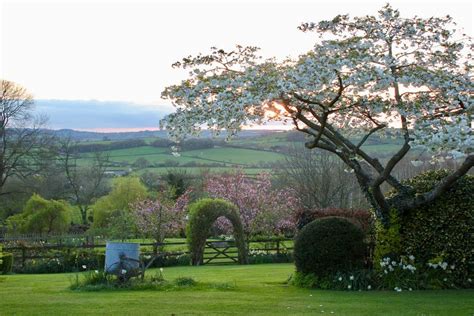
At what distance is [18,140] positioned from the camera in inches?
1529

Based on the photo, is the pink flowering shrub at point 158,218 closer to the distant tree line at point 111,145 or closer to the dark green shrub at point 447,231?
the dark green shrub at point 447,231

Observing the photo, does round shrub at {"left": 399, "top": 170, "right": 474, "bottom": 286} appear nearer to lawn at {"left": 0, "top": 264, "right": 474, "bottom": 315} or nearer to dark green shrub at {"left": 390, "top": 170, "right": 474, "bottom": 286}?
dark green shrub at {"left": 390, "top": 170, "right": 474, "bottom": 286}

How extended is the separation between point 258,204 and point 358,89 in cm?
2134

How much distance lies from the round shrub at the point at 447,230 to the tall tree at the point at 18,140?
1179 inches

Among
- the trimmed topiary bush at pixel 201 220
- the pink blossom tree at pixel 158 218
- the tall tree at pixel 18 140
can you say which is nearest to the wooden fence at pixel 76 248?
the trimmed topiary bush at pixel 201 220

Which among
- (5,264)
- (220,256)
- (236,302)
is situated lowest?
(220,256)

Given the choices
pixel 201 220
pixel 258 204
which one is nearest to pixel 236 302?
pixel 201 220

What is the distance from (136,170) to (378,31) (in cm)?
4170

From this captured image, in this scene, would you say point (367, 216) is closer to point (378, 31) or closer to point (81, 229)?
point (378, 31)

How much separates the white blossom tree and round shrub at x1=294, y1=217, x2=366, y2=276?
0.87 meters

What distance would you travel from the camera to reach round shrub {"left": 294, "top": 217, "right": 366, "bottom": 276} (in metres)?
14.1

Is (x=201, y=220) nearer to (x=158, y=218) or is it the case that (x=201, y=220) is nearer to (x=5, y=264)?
(x=158, y=218)

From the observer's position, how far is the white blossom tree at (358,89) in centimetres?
1109

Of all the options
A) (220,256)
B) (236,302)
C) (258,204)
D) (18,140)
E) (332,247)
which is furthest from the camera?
(18,140)
